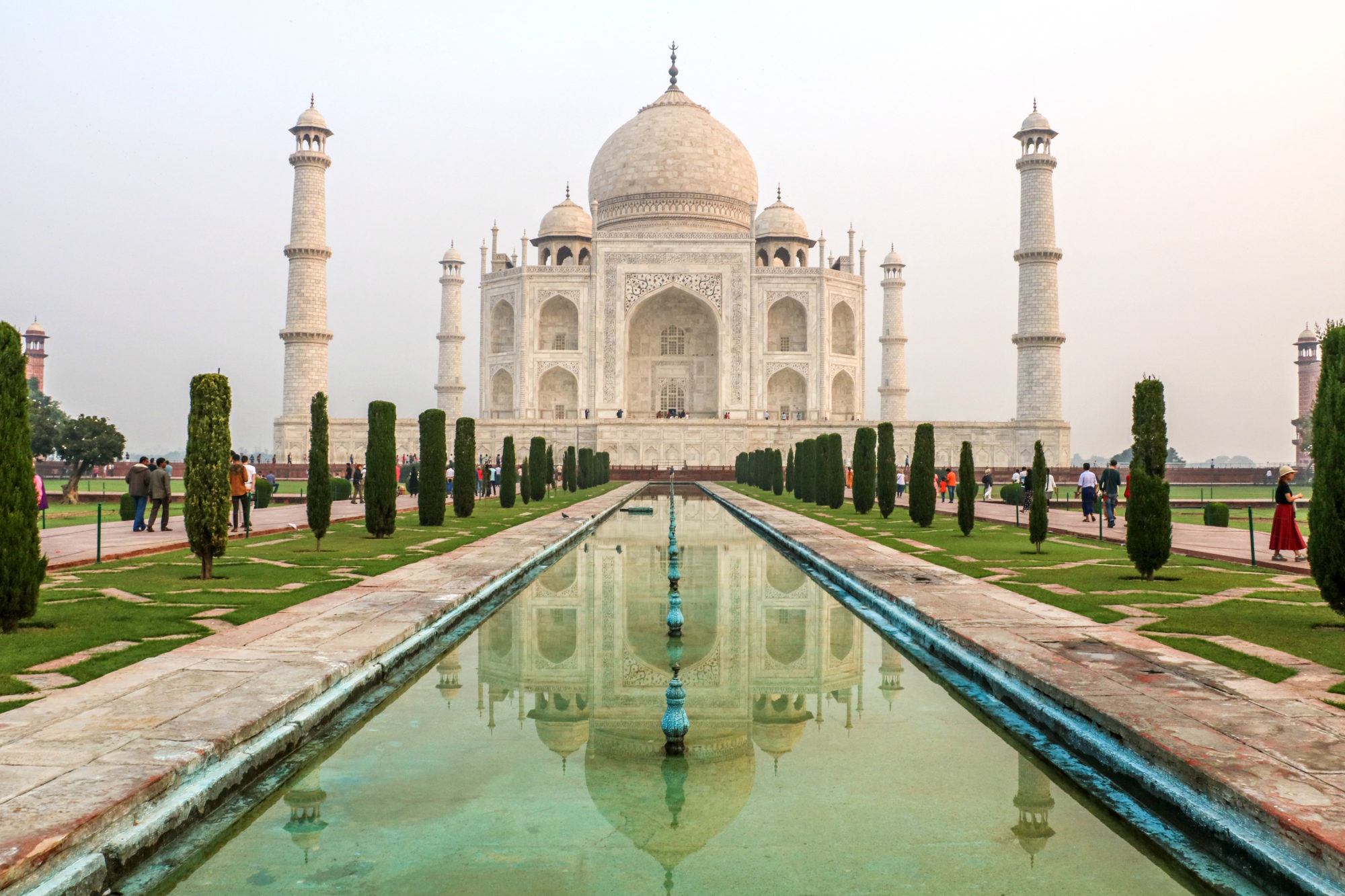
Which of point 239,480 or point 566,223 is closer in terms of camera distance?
point 239,480

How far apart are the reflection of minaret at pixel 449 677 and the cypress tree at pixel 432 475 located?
25.6 ft

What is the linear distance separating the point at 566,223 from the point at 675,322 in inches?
242

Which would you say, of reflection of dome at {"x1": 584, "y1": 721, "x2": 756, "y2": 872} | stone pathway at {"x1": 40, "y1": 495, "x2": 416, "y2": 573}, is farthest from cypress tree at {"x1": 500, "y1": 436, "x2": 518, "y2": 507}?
reflection of dome at {"x1": 584, "y1": 721, "x2": 756, "y2": 872}

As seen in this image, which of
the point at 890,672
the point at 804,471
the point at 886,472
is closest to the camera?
the point at 890,672

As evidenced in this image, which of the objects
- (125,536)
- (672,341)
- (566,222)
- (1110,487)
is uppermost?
(566,222)

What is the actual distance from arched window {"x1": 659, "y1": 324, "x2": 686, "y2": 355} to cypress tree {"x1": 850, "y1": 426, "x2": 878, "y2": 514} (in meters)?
24.5

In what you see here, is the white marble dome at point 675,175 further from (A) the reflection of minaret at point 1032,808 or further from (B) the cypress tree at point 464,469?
(A) the reflection of minaret at point 1032,808

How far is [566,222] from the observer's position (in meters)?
42.0

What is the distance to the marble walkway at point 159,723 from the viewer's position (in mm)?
2443

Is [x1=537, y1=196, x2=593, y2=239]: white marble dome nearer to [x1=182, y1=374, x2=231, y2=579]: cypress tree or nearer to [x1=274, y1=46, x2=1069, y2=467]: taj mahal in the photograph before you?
[x1=274, y1=46, x2=1069, y2=467]: taj mahal

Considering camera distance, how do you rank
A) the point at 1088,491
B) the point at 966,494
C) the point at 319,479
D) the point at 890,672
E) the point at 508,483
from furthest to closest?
the point at 508,483 < the point at 1088,491 < the point at 966,494 < the point at 319,479 < the point at 890,672

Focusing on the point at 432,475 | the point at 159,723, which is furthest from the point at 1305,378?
the point at 159,723

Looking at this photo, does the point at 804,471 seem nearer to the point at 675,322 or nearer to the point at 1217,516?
the point at 1217,516

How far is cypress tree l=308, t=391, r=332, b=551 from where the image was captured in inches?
384
